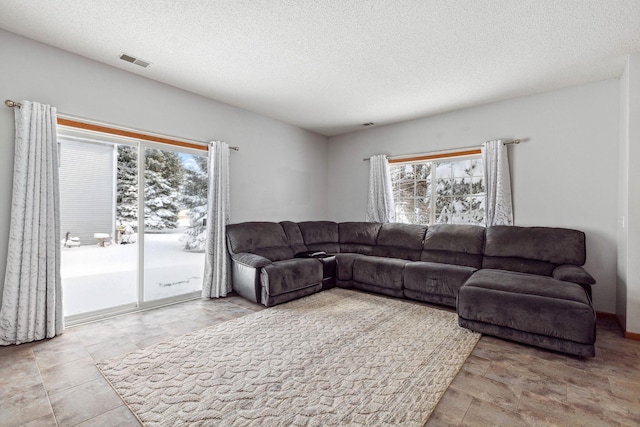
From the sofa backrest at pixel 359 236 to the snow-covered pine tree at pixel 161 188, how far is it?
2.70m

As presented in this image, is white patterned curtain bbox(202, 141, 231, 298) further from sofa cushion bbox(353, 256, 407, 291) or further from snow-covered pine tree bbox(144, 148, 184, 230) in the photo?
sofa cushion bbox(353, 256, 407, 291)

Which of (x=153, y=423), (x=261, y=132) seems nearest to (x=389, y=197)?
(x=261, y=132)

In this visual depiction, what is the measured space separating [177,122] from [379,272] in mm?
3268

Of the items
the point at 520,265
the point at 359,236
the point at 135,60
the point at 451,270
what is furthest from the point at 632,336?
the point at 135,60

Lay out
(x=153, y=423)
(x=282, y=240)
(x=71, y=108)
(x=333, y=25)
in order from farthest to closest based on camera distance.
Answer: (x=282, y=240) < (x=71, y=108) < (x=333, y=25) < (x=153, y=423)

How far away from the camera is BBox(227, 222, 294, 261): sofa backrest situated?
4.04 meters

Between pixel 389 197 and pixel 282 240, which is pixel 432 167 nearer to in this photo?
pixel 389 197

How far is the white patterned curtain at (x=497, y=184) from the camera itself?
3869mm

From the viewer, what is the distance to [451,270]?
3.44 metres

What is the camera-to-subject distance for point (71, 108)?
288cm

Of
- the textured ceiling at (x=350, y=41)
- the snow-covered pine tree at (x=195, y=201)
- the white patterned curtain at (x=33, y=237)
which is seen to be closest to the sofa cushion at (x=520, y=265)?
the textured ceiling at (x=350, y=41)

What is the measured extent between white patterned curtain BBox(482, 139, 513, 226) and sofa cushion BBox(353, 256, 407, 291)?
1.37 m

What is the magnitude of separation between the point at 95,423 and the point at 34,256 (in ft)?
5.88

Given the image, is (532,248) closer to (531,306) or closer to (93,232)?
(531,306)
